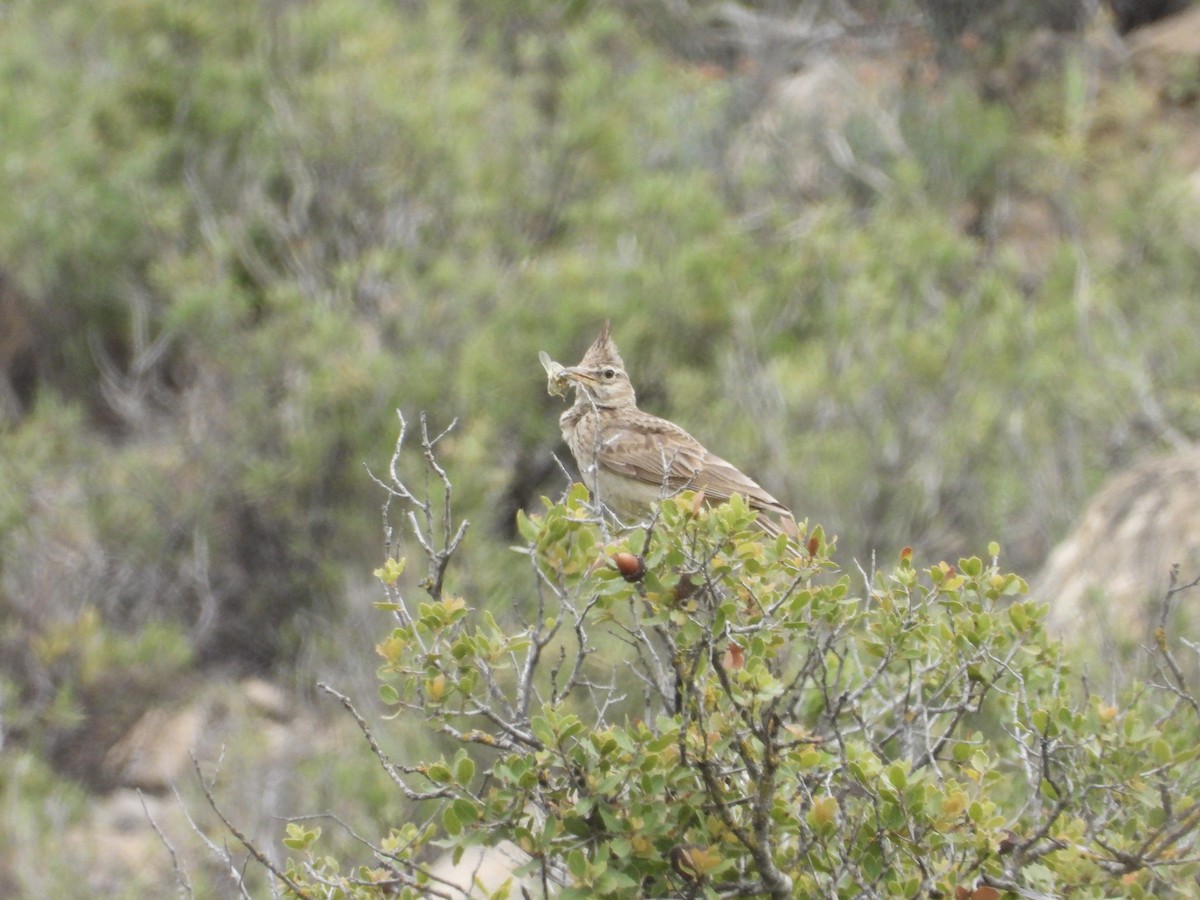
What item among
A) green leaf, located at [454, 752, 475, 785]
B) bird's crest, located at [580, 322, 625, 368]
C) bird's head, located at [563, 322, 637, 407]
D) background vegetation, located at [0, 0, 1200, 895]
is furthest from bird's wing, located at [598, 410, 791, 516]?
background vegetation, located at [0, 0, 1200, 895]

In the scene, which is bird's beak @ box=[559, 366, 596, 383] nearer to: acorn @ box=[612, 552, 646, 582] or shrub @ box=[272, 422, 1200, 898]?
shrub @ box=[272, 422, 1200, 898]

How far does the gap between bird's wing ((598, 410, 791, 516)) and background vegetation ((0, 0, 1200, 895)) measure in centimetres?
339

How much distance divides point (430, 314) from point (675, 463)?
264 inches

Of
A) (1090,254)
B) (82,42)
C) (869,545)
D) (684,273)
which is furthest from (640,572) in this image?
(82,42)

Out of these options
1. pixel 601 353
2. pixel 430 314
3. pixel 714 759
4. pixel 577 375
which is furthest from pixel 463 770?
pixel 430 314

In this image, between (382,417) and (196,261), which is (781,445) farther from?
(196,261)

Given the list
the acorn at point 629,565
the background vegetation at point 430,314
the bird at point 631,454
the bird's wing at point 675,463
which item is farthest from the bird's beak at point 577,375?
the background vegetation at point 430,314

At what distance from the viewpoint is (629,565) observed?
11.4 feet

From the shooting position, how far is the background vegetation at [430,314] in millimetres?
11102

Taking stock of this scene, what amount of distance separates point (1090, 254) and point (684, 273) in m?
3.93

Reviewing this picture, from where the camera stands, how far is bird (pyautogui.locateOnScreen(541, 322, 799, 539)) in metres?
5.88

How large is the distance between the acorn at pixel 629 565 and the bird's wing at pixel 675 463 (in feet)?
7.69

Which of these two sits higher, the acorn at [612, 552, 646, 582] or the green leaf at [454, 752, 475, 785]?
the acorn at [612, 552, 646, 582]

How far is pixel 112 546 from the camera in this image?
11844 millimetres
